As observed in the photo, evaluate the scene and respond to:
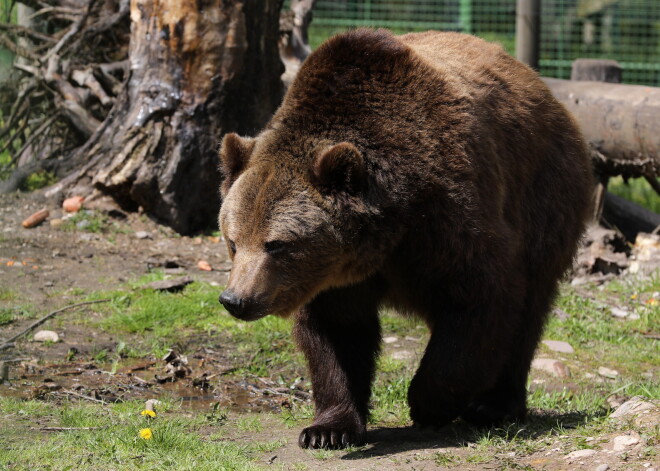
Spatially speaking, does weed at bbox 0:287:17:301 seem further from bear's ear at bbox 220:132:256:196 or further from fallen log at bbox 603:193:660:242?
fallen log at bbox 603:193:660:242

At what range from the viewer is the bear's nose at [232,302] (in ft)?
14.0

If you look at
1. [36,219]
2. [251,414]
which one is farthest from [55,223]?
[251,414]

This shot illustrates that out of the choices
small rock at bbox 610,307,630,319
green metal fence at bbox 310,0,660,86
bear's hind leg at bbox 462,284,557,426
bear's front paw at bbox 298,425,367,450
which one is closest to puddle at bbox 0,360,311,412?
bear's front paw at bbox 298,425,367,450

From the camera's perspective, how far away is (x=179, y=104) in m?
8.61

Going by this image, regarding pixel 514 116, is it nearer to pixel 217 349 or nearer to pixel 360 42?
pixel 360 42

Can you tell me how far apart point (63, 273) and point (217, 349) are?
6.18 feet

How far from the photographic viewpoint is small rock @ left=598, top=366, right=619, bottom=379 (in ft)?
21.4

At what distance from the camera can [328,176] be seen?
14.4 feet

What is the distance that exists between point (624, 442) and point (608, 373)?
105 inches

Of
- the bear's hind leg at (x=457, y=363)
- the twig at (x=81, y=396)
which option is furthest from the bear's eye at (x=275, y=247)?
the twig at (x=81, y=396)

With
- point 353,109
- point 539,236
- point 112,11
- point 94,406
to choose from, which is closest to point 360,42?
point 353,109

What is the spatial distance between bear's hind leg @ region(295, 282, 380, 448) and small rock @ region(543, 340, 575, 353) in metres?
2.51

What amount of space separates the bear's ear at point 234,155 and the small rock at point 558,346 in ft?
10.9

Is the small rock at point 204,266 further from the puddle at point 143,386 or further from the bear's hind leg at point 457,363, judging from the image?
the bear's hind leg at point 457,363
